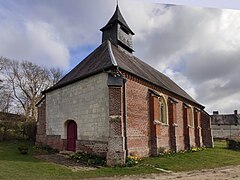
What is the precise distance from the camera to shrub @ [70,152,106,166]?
9.98 m

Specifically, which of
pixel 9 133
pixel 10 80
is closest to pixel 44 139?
pixel 9 133

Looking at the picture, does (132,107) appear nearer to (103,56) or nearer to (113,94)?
(113,94)

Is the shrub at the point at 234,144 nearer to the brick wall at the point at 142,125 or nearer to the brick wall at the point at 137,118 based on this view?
the brick wall at the point at 142,125

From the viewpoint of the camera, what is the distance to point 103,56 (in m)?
12.8

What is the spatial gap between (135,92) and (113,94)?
1893 mm

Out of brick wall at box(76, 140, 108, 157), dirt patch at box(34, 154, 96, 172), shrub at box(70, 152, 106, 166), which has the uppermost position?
brick wall at box(76, 140, 108, 157)

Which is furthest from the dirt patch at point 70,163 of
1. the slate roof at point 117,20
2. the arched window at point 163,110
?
the slate roof at point 117,20

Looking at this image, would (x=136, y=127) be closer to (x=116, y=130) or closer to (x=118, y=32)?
(x=116, y=130)

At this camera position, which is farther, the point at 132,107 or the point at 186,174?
Result: the point at 132,107

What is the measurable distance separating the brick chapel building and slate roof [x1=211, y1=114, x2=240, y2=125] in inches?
1019

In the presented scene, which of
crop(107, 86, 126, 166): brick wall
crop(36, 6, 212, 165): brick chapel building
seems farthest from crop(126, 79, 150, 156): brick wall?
crop(107, 86, 126, 166): brick wall

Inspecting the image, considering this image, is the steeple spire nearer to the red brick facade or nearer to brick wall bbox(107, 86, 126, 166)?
the red brick facade

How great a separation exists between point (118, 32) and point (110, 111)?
24.3ft

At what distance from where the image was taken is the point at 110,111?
34.2 ft
